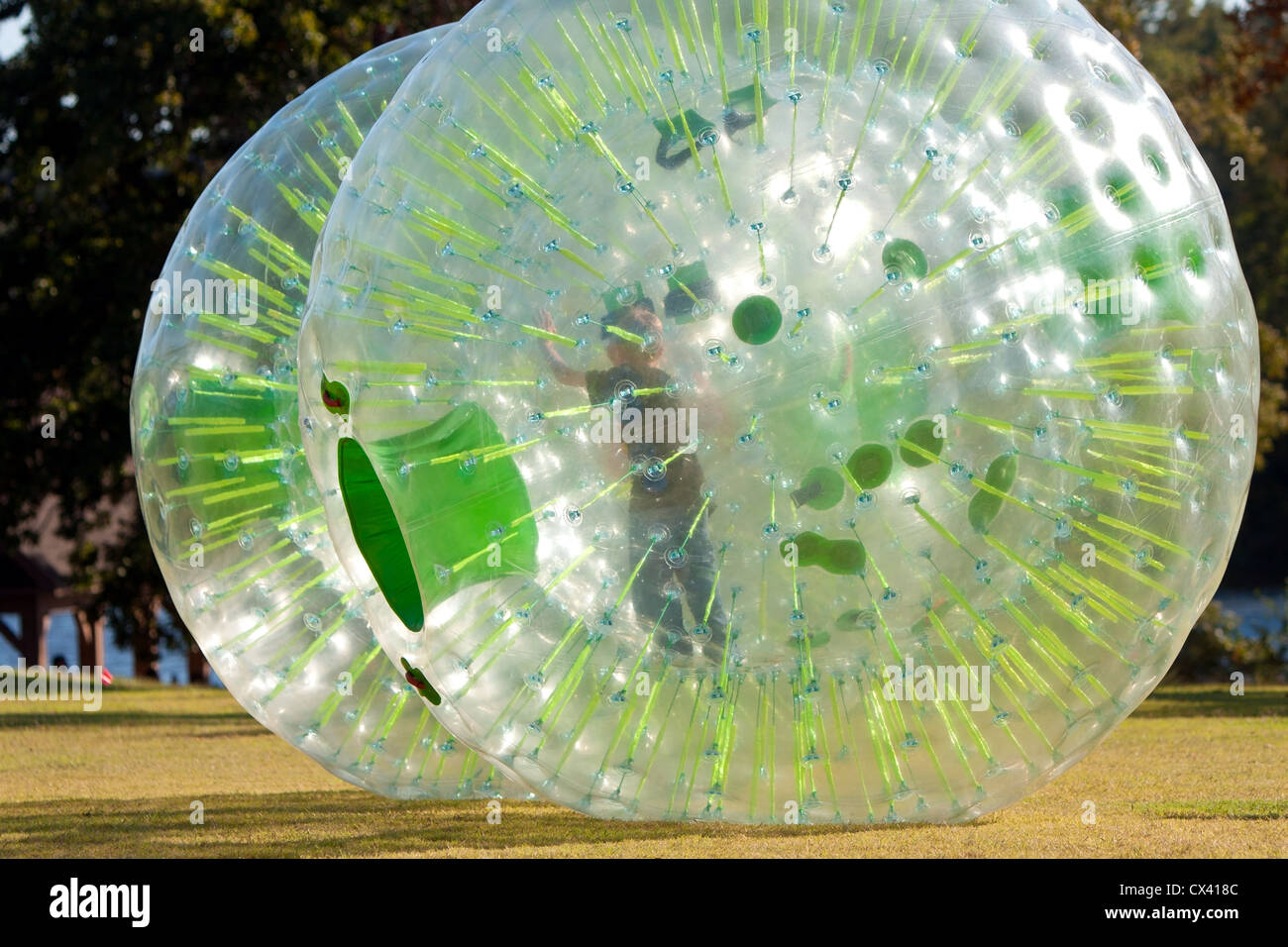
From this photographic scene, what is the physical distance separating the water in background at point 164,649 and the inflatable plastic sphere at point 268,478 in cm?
1113

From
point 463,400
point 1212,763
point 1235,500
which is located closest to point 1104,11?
point 1212,763

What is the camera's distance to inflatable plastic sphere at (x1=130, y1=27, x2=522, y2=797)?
521cm

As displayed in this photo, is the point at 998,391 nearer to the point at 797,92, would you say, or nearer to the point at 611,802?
the point at 797,92

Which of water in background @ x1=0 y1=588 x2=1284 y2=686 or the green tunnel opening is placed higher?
the green tunnel opening

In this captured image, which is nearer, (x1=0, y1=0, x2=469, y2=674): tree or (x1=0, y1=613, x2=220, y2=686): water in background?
(x1=0, y1=0, x2=469, y2=674): tree

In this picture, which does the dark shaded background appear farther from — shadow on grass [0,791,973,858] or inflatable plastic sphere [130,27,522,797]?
shadow on grass [0,791,973,858]

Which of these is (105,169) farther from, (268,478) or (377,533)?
(377,533)

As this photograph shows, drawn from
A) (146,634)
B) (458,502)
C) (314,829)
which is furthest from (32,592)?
(458,502)

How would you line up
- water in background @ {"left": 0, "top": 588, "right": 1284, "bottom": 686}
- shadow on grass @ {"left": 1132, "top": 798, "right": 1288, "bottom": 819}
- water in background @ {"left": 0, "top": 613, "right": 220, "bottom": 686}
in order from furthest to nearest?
water in background @ {"left": 0, "top": 613, "right": 220, "bottom": 686} → water in background @ {"left": 0, "top": 588, "right": 1284, "bottom": 686} → shadow on grass @ {"left": 1132, "top": 798, "right": 1288, "bottom": 819}

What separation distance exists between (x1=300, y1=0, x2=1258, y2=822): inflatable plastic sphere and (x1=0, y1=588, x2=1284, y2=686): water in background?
493 inches

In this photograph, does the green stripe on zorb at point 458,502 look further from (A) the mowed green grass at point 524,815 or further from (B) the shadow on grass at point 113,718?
(B) the shadow on grass at point 113,718

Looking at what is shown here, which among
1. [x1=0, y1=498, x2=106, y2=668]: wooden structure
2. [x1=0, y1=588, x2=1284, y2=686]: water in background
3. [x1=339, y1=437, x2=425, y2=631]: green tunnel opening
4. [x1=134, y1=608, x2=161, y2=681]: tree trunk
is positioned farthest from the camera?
[x1=0, y1=588, x2=1284, y2=686]: water in background

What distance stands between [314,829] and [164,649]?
1352 cm

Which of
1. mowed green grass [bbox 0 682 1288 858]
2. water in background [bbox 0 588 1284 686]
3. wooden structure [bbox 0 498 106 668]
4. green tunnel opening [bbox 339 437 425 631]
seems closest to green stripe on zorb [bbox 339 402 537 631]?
green tunnel opening [bbox 339 437 425 631]
